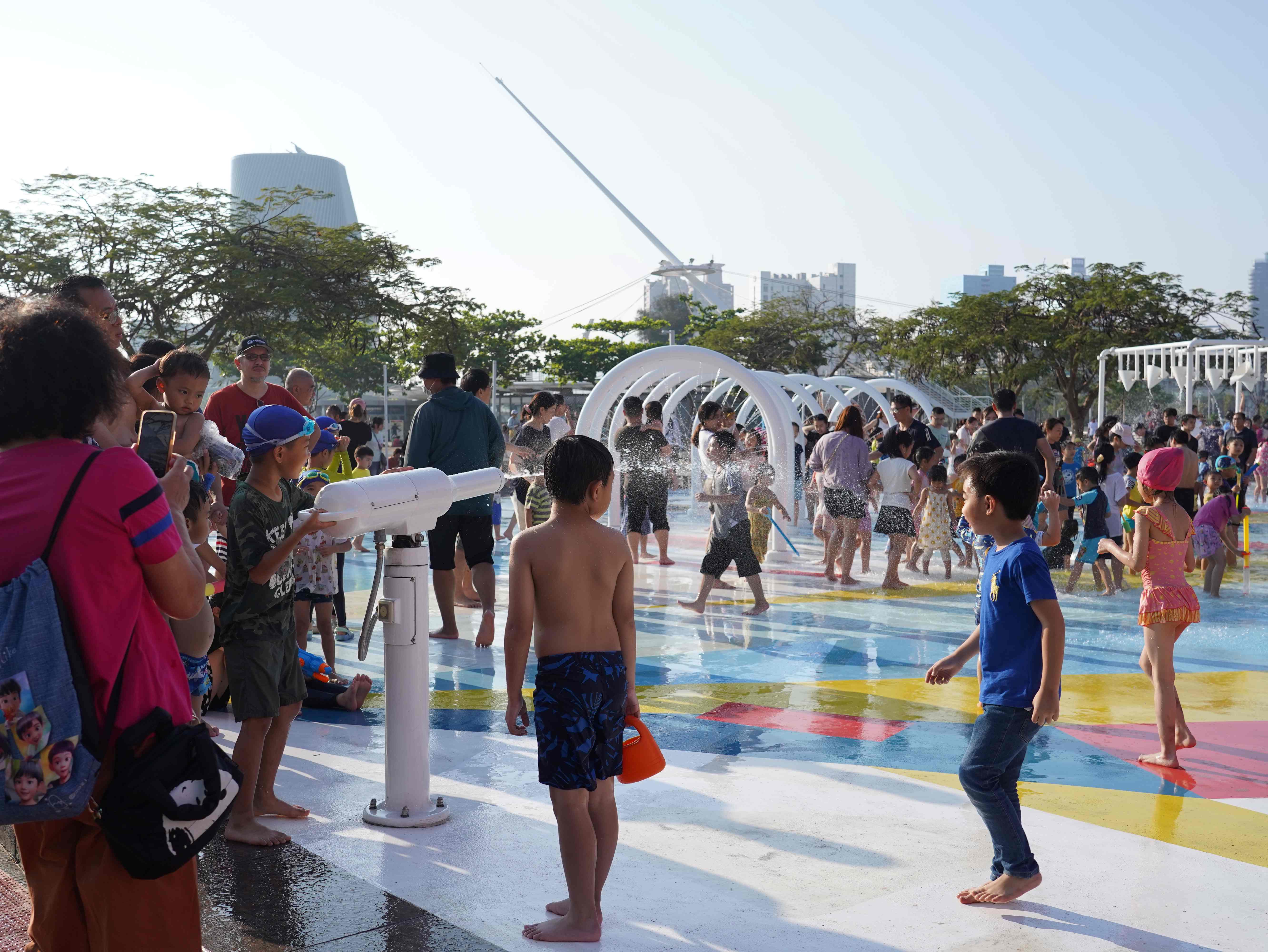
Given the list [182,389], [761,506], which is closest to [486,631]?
[761,506]

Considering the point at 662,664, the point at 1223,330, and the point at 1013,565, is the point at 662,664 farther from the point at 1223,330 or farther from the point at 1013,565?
the point at 1223,330

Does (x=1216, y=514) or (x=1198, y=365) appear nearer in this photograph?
(x=1216, y=514)

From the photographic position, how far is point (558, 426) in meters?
11.7

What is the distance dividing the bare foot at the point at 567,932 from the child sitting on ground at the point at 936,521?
29.0 feet

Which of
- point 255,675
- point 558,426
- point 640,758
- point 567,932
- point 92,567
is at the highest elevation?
point 558,426

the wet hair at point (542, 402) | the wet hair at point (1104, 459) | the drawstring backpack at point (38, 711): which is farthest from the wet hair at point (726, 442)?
the drawstring backpack at point (38, 711)

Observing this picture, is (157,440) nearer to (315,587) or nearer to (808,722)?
(315,587)

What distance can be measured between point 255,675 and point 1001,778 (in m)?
2.59

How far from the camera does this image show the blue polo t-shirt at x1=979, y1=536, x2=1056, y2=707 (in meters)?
3.66

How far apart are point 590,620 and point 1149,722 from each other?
160 inches

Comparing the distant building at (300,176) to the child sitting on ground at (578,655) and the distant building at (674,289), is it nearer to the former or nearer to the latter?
the distant building at (674,289)

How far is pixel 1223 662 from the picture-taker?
777 cm

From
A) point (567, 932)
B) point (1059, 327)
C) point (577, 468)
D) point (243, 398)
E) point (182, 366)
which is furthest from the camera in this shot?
point (1059, 327)

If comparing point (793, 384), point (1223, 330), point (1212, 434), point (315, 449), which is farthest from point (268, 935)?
point (1223, 330)
